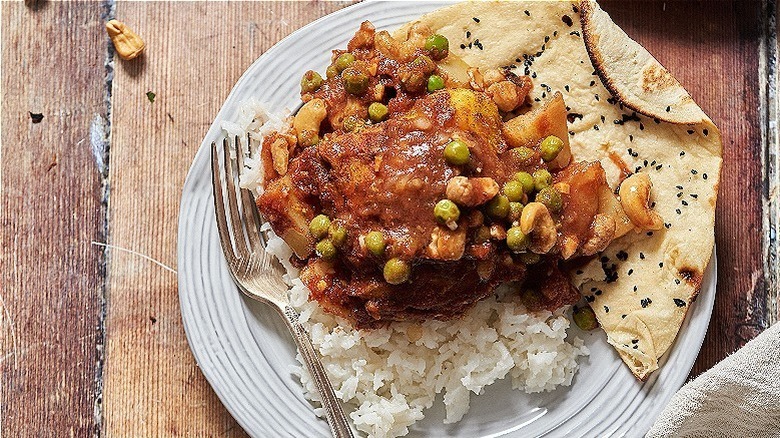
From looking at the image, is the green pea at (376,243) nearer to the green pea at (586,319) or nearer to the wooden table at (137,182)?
the green pea at (586,319)

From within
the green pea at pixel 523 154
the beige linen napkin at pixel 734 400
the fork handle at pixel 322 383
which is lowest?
the fork handle at pixel 322 383

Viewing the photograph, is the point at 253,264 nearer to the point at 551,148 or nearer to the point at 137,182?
the point at 137,182

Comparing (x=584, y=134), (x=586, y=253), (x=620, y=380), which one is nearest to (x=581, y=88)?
(x=584, y=134)

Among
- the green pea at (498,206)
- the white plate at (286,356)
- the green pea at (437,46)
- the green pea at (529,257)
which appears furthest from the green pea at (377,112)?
the green pea at (529,257)

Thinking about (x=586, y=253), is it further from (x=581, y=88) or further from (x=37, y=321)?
(x=37, y=321)

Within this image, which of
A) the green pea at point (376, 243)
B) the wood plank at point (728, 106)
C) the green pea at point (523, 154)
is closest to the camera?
the green pea at point (376, 243)

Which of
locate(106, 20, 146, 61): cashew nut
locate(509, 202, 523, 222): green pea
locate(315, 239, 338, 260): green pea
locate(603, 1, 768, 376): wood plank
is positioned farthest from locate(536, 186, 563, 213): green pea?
locate(106, 20, 146, 61): cashew nut
